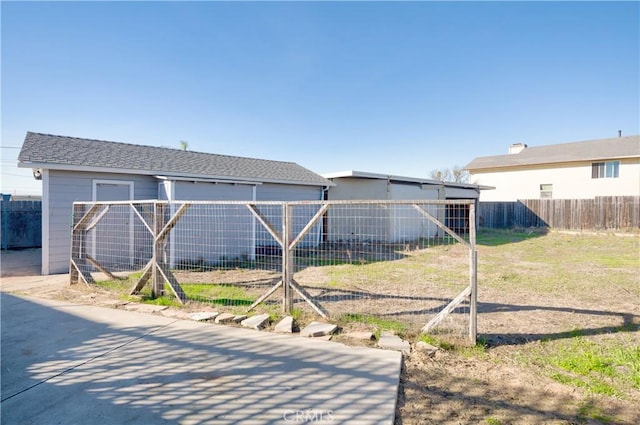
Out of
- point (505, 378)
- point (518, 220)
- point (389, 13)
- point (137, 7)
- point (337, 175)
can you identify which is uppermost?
point (389, 13)

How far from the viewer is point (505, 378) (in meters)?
2.82

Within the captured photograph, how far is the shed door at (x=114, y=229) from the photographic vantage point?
834cm

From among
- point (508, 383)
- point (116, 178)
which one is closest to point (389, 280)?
point (508, 383)

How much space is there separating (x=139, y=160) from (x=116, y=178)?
1105mm

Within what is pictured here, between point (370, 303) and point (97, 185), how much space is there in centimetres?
800

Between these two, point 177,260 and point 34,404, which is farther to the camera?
point 177,260

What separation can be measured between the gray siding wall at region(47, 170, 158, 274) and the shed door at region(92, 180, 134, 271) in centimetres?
26

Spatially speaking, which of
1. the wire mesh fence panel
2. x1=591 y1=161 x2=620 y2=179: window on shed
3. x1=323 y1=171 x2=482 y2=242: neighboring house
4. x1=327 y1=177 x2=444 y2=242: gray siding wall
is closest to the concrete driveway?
the wire mesh fence panel

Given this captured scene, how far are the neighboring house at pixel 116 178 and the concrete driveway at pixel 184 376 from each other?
4.47 meters

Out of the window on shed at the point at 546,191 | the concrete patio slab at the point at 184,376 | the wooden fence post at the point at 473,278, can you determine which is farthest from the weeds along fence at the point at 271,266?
the window on shed at the point at 546,191

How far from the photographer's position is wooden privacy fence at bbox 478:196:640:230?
636 inches

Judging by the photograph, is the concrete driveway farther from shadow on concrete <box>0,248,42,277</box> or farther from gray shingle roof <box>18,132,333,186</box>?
gray shingle roof <box>18,132,333,186</box>

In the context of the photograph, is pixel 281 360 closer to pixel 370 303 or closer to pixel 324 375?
pixel 324 375

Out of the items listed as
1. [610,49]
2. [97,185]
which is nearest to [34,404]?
[97,185]
